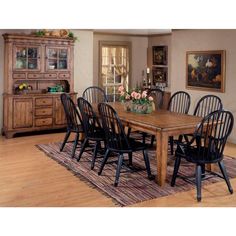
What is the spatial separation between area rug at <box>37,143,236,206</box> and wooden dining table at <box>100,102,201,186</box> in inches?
7.9

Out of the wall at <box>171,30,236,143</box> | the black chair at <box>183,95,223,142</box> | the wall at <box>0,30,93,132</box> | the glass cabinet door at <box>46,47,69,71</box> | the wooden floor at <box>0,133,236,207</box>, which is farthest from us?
the wall at <box>0,30,93,132</box>

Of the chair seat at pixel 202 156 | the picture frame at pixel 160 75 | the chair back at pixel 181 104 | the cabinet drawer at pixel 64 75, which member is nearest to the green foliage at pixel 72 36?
the cabinet drawer at pixel 64 75

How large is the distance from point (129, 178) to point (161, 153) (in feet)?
1.90

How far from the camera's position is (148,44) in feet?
32.5

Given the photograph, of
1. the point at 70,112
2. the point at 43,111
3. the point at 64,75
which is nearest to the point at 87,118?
the point at 70,112

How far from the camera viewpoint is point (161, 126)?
12.0ft

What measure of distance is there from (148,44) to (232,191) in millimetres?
7066

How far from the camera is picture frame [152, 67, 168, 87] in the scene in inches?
371

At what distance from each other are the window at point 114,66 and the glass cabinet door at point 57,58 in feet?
8.83

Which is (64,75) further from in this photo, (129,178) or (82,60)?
(129,178)

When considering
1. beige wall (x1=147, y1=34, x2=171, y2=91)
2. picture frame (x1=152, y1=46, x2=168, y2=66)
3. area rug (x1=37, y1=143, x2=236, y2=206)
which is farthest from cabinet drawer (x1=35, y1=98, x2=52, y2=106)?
picture frame (x1=152, y1=46, x2=168, y2=66)

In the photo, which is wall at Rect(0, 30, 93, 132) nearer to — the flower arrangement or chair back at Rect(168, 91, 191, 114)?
chair back at Rect(168, 91, 191, 114)

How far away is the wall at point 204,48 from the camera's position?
5695 mm

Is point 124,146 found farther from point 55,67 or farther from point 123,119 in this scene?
point 55,67
